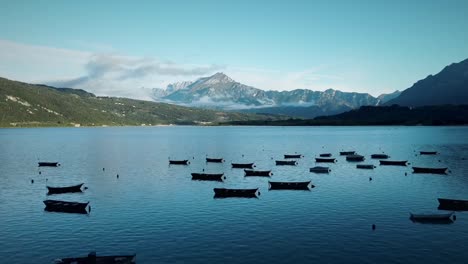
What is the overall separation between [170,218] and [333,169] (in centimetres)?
8048

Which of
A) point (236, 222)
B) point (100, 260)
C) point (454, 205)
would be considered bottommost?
point (236, 222)

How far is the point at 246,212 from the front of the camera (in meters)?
72.4

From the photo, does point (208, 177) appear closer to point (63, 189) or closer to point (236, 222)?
point (63, 189)

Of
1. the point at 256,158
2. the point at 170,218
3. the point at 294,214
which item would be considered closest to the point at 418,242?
the point at 294,214

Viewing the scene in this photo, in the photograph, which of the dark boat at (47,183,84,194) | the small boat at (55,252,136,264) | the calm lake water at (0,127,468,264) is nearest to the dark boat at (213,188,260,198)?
the calm lake water at (0,127,468,264)

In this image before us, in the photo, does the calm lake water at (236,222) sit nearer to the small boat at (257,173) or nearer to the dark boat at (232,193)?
the dark boat at (232,193)

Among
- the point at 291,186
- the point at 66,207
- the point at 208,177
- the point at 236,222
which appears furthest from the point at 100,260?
the point at 208,177

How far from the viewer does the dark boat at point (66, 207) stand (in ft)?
240

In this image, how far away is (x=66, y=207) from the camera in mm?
73812

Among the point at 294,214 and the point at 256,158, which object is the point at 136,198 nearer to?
the point at 294,214

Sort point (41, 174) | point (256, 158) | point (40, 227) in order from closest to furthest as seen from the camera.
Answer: point (40, 227), point (41, 174), point (256, 158)

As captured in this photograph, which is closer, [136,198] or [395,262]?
[395,262]

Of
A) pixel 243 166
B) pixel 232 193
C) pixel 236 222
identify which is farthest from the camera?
pixel 243 166

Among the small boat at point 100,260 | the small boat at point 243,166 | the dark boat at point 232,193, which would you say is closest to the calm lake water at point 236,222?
the dark boat at point 232,193
